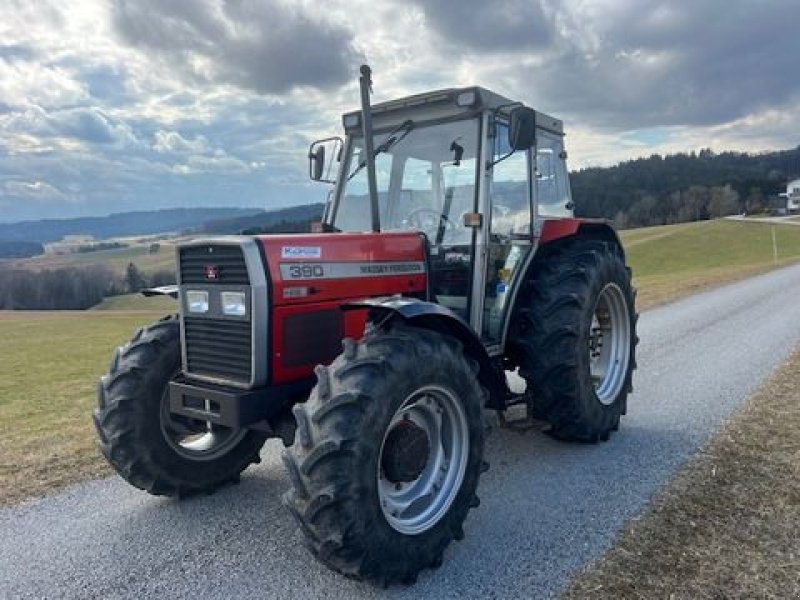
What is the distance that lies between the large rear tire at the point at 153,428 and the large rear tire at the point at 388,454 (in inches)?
54.8

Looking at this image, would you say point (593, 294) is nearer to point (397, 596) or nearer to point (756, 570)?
point (756, 570)

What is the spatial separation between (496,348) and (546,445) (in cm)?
96

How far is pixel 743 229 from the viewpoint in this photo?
53.1 meters

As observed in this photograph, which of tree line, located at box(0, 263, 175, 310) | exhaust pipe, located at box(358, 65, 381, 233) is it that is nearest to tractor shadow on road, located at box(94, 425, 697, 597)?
exhaust pipe, located at box(358, 65, 381, 233)

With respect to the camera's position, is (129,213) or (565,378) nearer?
(565,378)

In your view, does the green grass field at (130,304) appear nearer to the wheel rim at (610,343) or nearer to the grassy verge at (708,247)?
the grassy verge at (708,247)

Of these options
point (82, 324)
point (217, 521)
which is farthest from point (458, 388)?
point (82, 324)

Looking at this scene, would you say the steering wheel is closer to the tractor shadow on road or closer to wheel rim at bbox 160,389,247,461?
the tractor shadow on road

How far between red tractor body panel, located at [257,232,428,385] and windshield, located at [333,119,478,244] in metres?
0.64

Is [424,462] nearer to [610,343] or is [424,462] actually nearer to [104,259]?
[610,343]

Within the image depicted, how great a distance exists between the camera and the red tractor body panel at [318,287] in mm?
3689

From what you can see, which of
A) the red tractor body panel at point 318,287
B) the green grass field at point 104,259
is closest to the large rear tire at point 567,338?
the red tractor body panel at point 318,287

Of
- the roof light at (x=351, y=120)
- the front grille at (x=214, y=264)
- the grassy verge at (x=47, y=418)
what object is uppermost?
the roof light at (x=351, y=120)

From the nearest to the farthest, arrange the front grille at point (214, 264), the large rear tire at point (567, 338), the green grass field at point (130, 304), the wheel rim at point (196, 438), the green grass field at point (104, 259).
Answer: the front grille at point (214, 264) → the wheel rim at point (196, 438) → the large rear tire at point (567, 338) → the green grass field at point (130, 304) → the green grass field at point (104, 259)
